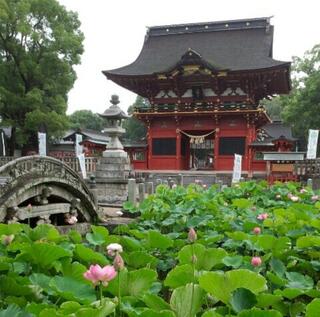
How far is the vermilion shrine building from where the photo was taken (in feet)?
65.7

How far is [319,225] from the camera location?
3.36 metres

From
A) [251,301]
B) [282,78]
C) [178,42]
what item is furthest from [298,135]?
[251,301]

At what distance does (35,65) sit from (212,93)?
9.20m

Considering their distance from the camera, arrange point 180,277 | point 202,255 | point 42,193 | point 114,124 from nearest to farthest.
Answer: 1. point 180,277
2. point 202,255
3. point 42,193
4. point 114,124

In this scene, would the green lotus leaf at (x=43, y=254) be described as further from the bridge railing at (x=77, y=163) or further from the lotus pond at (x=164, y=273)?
the bridge railing at (x=77, y=163)

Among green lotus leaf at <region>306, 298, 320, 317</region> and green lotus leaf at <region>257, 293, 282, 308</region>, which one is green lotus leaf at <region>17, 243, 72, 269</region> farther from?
green lotus leaf at <region>306, 298, 320, 317</region>

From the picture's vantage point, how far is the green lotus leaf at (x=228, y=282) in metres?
1.58

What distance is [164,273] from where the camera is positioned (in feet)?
10.2

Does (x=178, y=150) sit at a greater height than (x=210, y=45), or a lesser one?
lesser

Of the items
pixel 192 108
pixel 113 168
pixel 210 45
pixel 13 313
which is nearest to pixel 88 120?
pixel 210 45

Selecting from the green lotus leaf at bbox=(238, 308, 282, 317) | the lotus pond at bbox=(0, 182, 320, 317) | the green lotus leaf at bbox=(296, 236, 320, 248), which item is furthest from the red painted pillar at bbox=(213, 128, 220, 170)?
the green lotus leaf at bbox=(238, 308, 282, 317)

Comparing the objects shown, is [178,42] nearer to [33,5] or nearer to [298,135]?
[33,5]

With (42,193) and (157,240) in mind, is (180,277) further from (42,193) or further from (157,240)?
(42,193)

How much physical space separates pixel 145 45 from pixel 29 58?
691cm
